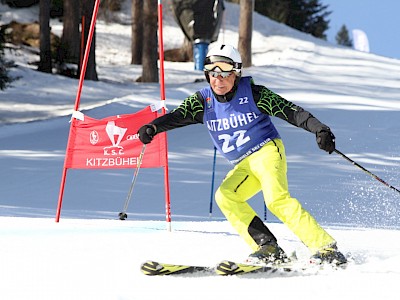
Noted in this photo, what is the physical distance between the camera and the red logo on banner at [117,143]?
738 centimetres

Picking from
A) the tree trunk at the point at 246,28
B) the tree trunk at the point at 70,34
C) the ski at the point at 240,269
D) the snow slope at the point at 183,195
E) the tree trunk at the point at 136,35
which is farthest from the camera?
the tree trunk at the point at 136,35

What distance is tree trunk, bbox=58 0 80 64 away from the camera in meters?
26.1

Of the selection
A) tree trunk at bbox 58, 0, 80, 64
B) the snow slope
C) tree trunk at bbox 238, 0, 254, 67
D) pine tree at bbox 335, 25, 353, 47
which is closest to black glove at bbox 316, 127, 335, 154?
the snow slope

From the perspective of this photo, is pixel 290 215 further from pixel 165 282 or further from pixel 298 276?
pixel 165 282

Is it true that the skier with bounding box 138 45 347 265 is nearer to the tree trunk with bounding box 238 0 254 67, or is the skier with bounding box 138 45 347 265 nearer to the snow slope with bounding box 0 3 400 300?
the snow slope with bounding box 0 3 400 300

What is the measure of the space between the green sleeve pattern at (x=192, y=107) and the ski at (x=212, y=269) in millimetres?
1193

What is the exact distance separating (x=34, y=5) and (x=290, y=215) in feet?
102

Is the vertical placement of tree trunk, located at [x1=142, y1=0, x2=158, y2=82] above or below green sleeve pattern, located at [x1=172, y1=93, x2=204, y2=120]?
above

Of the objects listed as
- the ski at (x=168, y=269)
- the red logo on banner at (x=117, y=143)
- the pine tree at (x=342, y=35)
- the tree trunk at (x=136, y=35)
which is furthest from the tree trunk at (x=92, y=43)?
the pine tree at (x=342, y=35)

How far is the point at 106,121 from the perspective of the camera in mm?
7418

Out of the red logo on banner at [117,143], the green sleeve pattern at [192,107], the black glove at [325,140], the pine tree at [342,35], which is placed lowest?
the red logo on banner at [117,143]

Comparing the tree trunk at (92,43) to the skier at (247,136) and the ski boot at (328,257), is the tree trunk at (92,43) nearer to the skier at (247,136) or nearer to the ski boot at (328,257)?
the skier at (247,136)

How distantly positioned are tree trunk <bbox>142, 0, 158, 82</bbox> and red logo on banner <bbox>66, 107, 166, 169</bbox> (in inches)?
696

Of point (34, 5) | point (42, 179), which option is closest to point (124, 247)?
point (42, 179)
